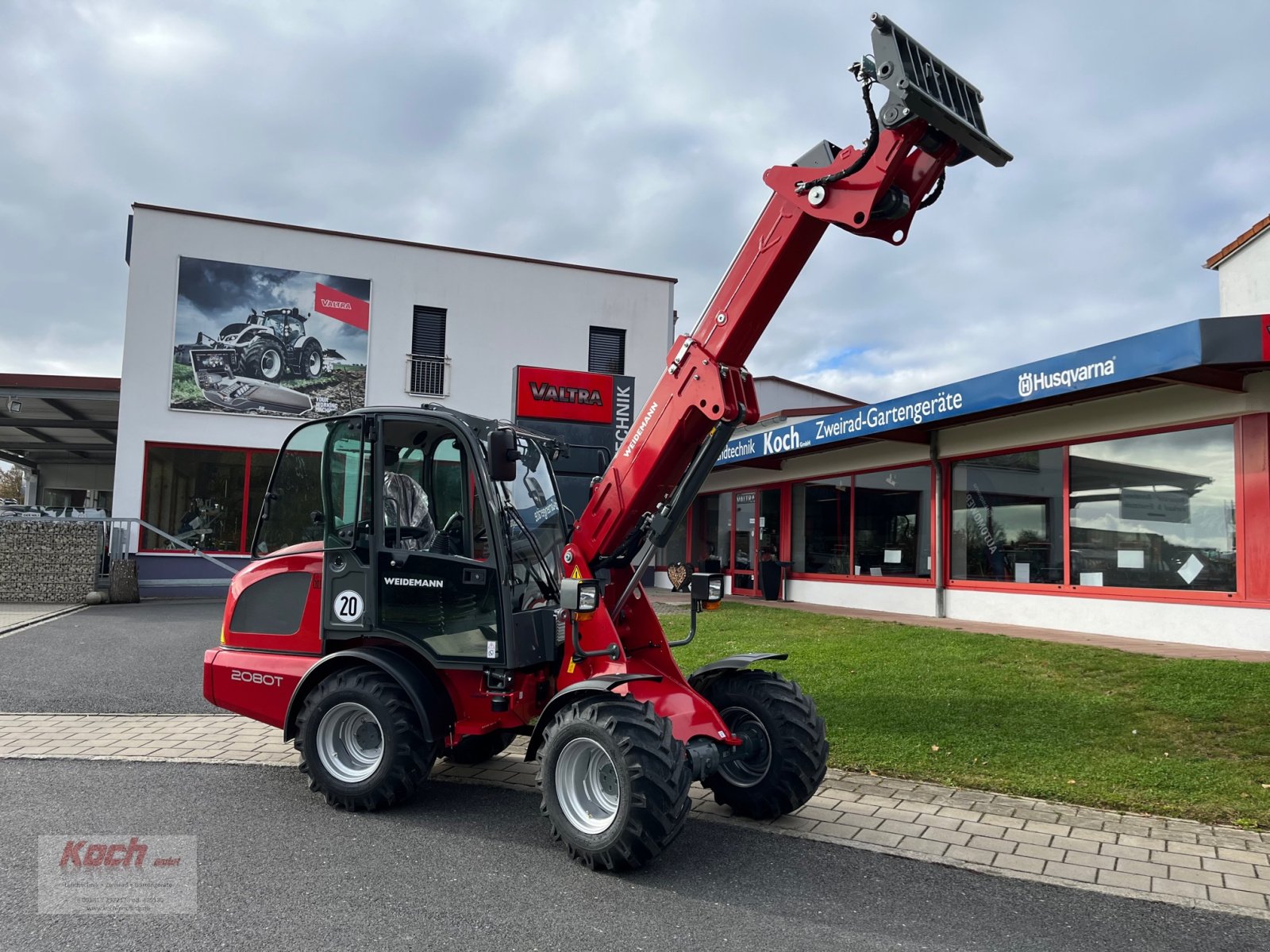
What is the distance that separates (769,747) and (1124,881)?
1.81m

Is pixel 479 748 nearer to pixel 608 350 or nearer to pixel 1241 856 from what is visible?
pixel 1241 856

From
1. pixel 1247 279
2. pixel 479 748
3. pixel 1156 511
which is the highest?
pixel 1247 279

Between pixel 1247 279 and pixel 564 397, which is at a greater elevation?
pixel 1247 279

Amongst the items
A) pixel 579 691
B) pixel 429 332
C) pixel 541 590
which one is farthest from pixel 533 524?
pixel 429 332

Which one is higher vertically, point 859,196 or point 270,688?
point 859,196

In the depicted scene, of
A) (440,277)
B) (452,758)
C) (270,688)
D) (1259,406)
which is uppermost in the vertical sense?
(440,277)

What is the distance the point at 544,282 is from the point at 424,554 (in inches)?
741

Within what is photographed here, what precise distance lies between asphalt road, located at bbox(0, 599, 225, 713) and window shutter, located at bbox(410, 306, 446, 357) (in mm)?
8853

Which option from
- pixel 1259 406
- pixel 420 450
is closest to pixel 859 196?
pixel 420 450

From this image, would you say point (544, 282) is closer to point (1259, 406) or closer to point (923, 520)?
point (923, 520)

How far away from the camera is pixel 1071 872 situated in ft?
14.7

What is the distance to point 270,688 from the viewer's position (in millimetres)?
5758

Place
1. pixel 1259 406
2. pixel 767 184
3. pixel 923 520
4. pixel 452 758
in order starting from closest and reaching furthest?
1. pixel 767 184
2. pixel 452 758
3. pixel 1259 406
4. pixel 923 520

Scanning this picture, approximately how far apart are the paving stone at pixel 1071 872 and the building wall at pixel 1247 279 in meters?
21.7
